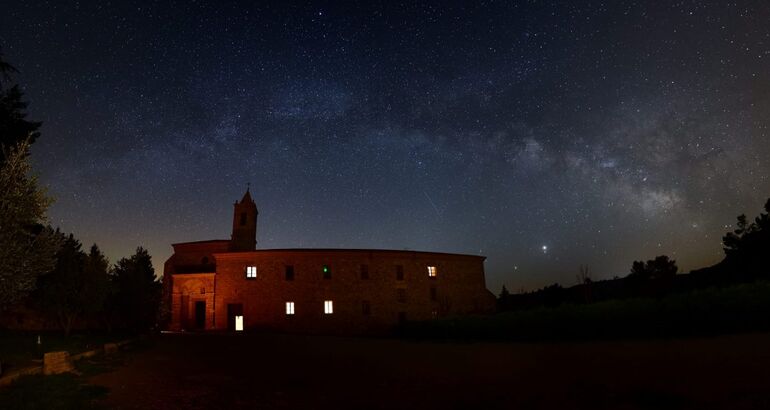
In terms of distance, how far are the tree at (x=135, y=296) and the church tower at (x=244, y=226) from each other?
11779mm

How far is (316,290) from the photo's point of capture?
1761 inches

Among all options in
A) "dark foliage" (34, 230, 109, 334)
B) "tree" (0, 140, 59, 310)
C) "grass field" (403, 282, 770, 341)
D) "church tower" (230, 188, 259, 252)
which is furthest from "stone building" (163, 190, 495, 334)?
"tree" (0, 140, 59, 310)

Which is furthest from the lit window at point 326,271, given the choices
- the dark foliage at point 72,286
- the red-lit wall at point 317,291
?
the dark foliage at point 72,286

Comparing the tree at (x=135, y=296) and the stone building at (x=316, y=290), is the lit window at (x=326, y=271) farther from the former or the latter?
the tree at (x=135, y=296)

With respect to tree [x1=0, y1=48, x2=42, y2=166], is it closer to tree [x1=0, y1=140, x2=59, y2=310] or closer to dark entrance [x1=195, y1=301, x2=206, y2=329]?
tree [x1=0, y1=140, x2=59, y2=310]

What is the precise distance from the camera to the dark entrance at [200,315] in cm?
4406

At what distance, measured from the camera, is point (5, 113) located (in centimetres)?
A: 2027

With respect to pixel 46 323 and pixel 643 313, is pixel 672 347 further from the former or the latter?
pixel 46 323

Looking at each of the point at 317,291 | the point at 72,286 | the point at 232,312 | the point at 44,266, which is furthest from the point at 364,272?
the point at 44,266

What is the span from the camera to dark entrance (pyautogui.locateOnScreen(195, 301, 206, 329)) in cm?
4406

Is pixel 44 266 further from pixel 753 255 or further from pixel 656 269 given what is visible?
pixel 656 269

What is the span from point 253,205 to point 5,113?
109 ft

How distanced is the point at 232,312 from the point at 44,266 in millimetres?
32106

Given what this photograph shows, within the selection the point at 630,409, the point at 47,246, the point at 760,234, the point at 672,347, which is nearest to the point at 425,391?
the point at 630,409
